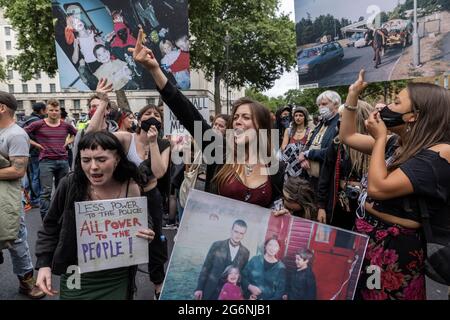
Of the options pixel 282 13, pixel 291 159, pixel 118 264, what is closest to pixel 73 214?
pixel 118 264

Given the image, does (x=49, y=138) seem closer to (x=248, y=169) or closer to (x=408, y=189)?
(x=248, y=169)

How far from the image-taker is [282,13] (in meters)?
30.2

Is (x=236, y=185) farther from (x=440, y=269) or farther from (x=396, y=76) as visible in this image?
(x=396, y=76)

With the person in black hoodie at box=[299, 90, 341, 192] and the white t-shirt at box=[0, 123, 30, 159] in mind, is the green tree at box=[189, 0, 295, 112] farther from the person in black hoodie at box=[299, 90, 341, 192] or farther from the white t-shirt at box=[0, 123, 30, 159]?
the white t-shirt at box=[0, 123, 30, 159]

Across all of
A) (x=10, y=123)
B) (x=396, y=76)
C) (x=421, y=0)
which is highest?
(x=421, y=0)

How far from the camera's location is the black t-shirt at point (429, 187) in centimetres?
173

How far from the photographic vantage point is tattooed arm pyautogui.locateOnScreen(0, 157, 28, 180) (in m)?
3.08

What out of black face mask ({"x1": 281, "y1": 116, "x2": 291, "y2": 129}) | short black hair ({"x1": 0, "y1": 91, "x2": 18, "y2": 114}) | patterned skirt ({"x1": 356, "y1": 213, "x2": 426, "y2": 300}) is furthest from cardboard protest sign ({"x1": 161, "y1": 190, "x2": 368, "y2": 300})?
black face mask ({"x1": 281, "y1": 116, "x2": 291, "y2": 129})

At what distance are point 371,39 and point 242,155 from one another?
125 cm

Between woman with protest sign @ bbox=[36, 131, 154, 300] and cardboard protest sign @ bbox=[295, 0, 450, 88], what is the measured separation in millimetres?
1727

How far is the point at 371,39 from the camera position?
2623mm

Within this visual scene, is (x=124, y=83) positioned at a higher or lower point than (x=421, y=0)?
lower

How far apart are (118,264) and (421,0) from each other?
237 centimetres
